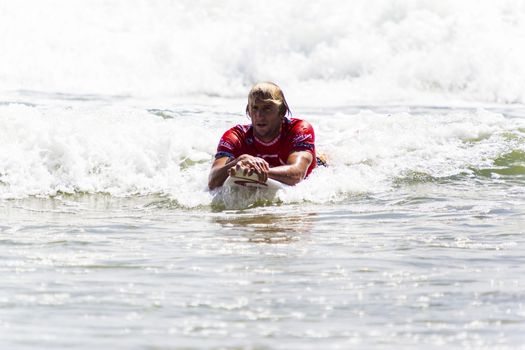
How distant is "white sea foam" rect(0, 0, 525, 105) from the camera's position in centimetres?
2047

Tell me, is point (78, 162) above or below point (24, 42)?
below

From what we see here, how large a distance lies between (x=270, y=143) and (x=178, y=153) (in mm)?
2744

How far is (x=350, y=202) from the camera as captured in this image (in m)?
8.69

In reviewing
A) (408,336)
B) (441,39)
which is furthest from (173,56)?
(408,336)

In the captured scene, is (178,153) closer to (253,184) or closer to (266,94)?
(266,94)

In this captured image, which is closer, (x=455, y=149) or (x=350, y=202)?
(x=350, y=202)

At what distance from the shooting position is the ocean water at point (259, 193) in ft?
13.5

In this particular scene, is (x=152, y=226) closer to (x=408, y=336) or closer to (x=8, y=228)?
(x=8, y=228)

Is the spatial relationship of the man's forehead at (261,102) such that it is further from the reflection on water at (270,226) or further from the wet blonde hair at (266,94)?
the reflection on water at (270,226)

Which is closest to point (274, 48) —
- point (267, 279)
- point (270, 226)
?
point (270, 226)

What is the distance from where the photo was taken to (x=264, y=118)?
876 centimetres

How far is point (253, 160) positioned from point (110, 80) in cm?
1294

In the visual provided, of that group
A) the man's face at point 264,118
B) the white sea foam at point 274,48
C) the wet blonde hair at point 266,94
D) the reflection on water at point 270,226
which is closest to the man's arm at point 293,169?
the man's face at point 264,118

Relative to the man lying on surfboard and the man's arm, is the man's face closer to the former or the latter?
the man lying on surfboard
